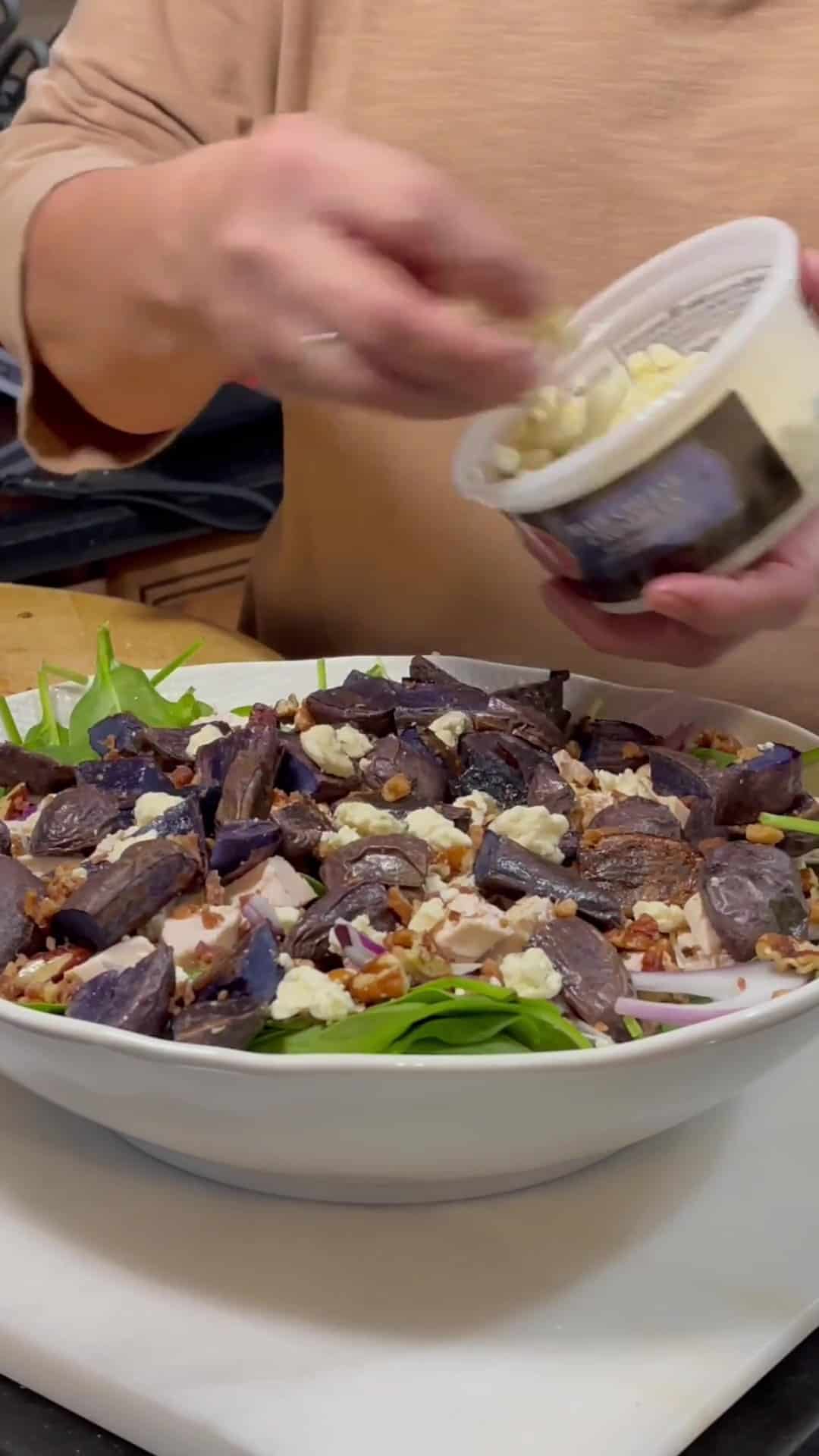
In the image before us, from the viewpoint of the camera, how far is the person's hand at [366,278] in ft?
1.85

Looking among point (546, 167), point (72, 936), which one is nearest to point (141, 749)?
point (72, 936)

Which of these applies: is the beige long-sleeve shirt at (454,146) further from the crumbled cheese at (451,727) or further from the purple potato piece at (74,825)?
the purple potato piece at (74,825)

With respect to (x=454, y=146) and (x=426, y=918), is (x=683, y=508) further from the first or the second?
(x=454, y=146)

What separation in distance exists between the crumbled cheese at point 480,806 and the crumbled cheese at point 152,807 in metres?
0.12

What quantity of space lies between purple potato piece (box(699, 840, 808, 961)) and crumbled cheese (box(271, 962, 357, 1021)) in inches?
5.8

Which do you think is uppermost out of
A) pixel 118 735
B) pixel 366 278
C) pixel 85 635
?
pixel 366 278

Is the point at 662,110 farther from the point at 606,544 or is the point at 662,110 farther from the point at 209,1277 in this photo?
the point at 209,1277

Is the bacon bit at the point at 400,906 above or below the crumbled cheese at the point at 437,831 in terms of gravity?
above

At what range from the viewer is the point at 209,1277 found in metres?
0.52

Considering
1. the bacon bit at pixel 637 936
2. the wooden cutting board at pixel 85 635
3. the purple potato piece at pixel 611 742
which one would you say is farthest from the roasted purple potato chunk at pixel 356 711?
the wooden cutting board at pixel 85 635

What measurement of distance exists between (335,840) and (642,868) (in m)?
0.13

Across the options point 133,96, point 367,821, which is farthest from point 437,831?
point 133,96

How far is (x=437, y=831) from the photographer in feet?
2.06

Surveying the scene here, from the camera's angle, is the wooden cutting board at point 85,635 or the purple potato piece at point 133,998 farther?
the wooden cutting board at point 85,635
